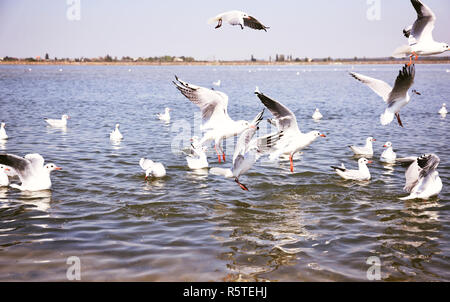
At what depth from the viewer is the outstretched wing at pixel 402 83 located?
9266mm

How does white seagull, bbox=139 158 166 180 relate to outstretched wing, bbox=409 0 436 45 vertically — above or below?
below

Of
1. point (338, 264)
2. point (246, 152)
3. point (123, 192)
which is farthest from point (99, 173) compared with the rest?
point (338, 264)

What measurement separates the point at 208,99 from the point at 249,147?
85.9 inches

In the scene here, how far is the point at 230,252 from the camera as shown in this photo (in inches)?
291

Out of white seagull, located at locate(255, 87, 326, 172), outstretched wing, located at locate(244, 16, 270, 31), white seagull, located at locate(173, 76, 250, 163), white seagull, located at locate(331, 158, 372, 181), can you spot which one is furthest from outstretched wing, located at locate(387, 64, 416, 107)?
white seagull, located at locate(173, 76, 250, 163)

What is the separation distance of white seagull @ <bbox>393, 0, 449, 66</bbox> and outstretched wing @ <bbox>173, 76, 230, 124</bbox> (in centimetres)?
384

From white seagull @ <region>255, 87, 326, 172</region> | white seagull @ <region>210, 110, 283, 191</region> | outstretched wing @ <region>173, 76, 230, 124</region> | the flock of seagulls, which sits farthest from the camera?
outstretched wing @ <region>173, 76, 230, 124</region>

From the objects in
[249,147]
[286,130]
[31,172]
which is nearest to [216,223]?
[249,147]

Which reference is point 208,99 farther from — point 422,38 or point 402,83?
point 422,38

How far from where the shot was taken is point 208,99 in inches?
400

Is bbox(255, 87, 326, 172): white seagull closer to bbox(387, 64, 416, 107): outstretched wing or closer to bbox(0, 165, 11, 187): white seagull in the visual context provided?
bbox(387, 64, 416, 107): outstretched wing

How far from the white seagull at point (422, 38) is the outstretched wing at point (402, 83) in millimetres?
448

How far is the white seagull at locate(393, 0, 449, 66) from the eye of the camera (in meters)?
8.64

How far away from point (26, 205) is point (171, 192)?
3.24m
